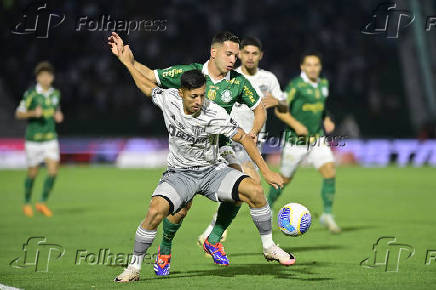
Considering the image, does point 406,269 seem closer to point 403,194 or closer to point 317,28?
point 403,194

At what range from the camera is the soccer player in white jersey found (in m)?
7.50

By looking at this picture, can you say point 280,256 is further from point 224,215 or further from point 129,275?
point 129,275

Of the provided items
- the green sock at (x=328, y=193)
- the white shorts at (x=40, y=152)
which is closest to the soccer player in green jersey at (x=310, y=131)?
the green sock at (x=328, y=193)

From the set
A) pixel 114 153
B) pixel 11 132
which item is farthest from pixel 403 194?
pixel 11 132

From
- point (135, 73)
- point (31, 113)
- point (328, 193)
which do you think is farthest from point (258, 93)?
point (31, 113)

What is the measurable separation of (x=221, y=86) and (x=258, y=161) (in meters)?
1.33

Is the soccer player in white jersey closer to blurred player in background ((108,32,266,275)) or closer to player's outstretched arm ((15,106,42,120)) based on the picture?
blurred player in background ((108,32,266,275))

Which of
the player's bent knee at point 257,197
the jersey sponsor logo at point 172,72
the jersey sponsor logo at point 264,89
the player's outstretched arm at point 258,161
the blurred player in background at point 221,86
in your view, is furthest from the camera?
the jersey sponsor logo at point 264,89

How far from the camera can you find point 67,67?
31625 mm

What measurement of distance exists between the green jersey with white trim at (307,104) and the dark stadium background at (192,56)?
1804 centimetres

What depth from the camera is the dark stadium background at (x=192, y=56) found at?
31047 millimetres

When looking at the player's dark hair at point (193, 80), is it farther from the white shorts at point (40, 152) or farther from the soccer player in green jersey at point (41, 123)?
the white shorts at point (40, 152)

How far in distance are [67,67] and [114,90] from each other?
1946mm

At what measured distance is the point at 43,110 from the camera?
14891 millimetres
